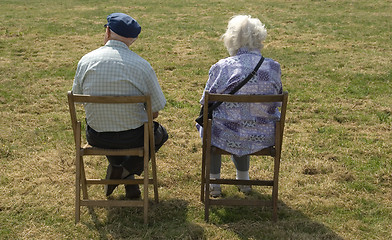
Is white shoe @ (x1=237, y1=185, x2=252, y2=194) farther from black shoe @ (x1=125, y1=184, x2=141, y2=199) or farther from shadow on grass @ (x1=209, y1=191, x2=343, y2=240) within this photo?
black shoe @ (x1=125, y1=184, x2=141, y2=199)

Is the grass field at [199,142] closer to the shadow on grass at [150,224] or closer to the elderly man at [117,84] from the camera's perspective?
the shadow on grass at [150,224]

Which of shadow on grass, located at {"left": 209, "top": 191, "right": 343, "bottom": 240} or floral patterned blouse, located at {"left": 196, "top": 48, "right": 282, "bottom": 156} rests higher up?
floral patterned blouse, located at {"left": 196, "top": 48, "right": 282, "bottom": 156}

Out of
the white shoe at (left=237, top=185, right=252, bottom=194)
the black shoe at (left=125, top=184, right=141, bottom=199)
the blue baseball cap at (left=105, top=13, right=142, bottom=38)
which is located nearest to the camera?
the blue baseball cap at (left=105, top=13, right=142, bottom=38)

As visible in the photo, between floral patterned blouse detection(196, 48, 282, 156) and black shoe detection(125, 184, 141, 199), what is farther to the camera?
black shoe detection(125, 184, 141, 199)

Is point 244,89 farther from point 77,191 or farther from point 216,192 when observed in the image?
point 77,191

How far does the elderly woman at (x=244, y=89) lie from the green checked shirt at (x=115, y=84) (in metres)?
0.56

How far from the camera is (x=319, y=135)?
19.7ft

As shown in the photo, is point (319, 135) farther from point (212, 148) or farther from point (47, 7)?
point (47, 7)

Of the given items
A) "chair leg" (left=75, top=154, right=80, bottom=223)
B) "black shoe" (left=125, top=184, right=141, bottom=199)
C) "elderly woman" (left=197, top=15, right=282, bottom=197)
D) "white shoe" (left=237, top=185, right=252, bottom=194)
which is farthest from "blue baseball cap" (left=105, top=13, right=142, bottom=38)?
"white shoe" (left=237, top=185, right=252, bottom=194)

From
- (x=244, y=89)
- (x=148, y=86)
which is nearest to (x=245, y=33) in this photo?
(x=244, y=89)

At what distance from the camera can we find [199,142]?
5.84 m

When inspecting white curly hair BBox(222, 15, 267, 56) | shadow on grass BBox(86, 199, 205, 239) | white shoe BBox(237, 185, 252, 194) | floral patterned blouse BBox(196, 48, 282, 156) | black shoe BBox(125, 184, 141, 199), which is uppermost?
white curly hair BBox(222, 15, 267, 56)

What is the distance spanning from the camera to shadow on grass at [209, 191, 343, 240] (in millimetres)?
3770

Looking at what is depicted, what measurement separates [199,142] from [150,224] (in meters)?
2.02
